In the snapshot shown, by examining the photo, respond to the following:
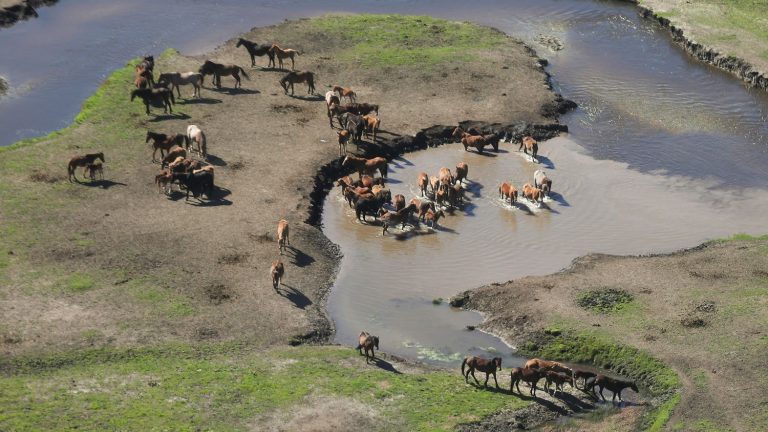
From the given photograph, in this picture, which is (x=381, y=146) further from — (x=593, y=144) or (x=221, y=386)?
(x=221, y=386)

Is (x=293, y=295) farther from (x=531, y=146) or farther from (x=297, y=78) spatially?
(x=297, y=78)

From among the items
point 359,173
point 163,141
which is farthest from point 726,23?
point 163,141

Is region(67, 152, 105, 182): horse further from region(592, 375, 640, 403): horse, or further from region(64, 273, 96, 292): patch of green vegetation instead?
region(592, 375, 640, 403): horse

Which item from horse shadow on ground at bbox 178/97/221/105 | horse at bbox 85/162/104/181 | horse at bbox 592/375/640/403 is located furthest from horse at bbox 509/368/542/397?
horse shadow on ground at bbox 178/97/221/105

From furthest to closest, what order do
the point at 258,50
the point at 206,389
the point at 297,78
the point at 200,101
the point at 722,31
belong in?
the point at 722,31
the point at 258,50
the point at 297,78
the point at 200,101
the point at 206,389

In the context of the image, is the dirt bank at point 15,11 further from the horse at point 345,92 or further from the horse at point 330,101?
the horse at point 330,101

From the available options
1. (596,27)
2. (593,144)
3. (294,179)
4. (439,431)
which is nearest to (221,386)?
(439,431)
